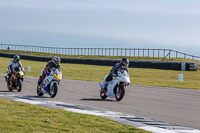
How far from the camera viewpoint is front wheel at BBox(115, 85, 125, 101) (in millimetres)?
14297

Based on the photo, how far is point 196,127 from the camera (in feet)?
29.5

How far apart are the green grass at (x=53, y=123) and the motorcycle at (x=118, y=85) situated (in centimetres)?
413

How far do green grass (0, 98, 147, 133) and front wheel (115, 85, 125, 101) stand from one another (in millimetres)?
4278

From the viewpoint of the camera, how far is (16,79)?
18.2 meters

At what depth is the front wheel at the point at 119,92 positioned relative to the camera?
1430 cm

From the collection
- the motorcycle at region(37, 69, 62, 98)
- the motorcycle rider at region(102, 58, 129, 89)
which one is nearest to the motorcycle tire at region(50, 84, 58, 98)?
the motorcycle at region(37, 69, 62, 98)

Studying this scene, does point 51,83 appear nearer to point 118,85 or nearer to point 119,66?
point 118,85

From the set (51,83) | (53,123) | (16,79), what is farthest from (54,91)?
(53,123)

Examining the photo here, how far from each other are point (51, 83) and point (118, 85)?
8.62 ft

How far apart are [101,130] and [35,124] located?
1.40 metres

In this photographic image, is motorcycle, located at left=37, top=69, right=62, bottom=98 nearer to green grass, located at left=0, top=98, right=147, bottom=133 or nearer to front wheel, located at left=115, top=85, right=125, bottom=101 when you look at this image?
front wheel, located at left=115, top=85, right=125, bottom=101

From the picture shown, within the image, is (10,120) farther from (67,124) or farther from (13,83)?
(13,83)

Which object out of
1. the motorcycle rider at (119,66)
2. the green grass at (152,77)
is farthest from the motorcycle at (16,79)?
the green grass at (152,77)

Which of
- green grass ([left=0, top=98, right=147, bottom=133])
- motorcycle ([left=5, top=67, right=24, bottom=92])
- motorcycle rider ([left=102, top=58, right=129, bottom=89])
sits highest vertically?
motorcycle rider ([left=102, top=58, right=129, bottom=89])
